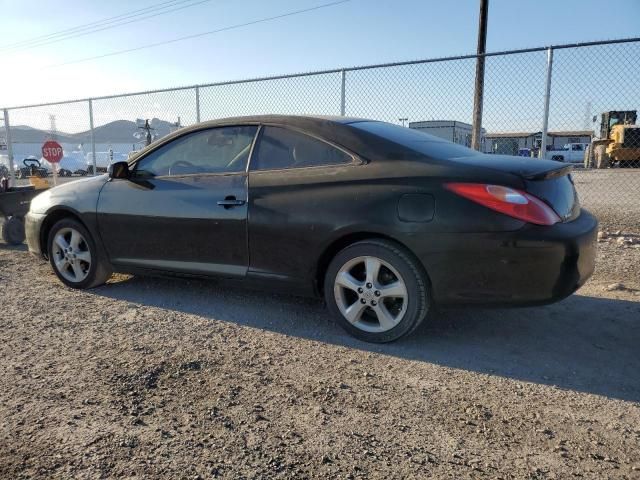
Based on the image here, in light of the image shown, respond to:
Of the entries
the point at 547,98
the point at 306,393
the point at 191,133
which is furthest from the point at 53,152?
the point at 306,393

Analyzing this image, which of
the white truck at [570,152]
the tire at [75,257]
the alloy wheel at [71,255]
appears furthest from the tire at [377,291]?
the white truck at [570,152]

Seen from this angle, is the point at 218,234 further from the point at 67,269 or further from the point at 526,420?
the point at 526,420

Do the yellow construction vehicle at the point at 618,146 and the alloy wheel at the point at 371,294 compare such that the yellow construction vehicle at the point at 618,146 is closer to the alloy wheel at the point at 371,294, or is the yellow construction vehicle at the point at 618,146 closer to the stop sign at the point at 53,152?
the stop sign at the point at 53,152

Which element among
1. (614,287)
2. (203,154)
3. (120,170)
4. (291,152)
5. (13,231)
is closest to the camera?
(291,152)

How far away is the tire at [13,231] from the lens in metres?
7.36

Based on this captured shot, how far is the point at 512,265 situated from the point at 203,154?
8.32ft

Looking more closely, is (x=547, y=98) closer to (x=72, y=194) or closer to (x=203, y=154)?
(x=203, y=154)

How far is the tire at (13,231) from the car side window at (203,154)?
397 cm

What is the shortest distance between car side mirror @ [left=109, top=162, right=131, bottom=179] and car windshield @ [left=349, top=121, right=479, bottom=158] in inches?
80.8

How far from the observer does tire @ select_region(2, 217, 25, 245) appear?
736 centimetres

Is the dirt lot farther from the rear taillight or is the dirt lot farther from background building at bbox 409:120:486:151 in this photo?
background building at bbox 409:120:486:151

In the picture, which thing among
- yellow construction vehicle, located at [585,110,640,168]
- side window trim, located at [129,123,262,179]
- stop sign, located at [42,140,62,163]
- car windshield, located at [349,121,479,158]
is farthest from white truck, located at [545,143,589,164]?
side window trim, located at [129,123,262,179]

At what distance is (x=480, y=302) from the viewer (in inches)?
126

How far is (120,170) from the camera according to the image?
14.9ft
